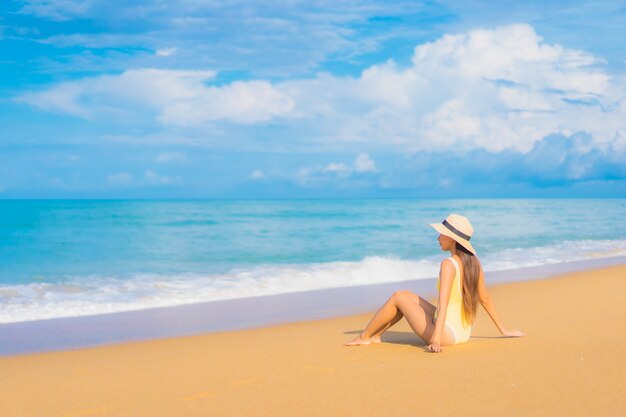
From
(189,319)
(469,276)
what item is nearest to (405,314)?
(469,276)

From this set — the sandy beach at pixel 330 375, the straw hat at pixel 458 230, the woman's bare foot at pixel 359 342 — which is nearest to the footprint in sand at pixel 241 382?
the sandy beach at pixel 330 375

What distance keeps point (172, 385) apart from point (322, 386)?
1.30 meters

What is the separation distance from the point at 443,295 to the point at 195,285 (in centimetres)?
975

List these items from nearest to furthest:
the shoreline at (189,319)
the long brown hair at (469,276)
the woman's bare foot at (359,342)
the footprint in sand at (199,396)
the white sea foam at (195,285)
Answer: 1. the footprint in sand at (199,396)
2. the long brown hair at (469,276)
3. the woman's bare foot at (359,342)
4. the shoreline at (189,319)
5. the white sea foam at (195,285)

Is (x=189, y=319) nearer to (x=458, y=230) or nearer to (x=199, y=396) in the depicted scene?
(x=199, y=396)

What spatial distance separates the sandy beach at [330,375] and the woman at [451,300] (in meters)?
0.19

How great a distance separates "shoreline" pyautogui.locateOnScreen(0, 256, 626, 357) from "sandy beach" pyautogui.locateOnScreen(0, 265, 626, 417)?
0.76 m

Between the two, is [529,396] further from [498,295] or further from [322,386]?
[498,295]

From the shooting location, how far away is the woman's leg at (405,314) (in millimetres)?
6867

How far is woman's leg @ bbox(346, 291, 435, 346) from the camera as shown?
6867 mm

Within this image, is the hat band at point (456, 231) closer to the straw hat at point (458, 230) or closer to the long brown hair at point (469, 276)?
the straw hat at point (458, 230)

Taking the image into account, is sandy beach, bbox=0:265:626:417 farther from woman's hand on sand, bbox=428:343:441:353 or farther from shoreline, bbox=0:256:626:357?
shoreline, bbox=0:256:626:357

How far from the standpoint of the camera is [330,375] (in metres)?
5.90

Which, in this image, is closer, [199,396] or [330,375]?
[199,396]
